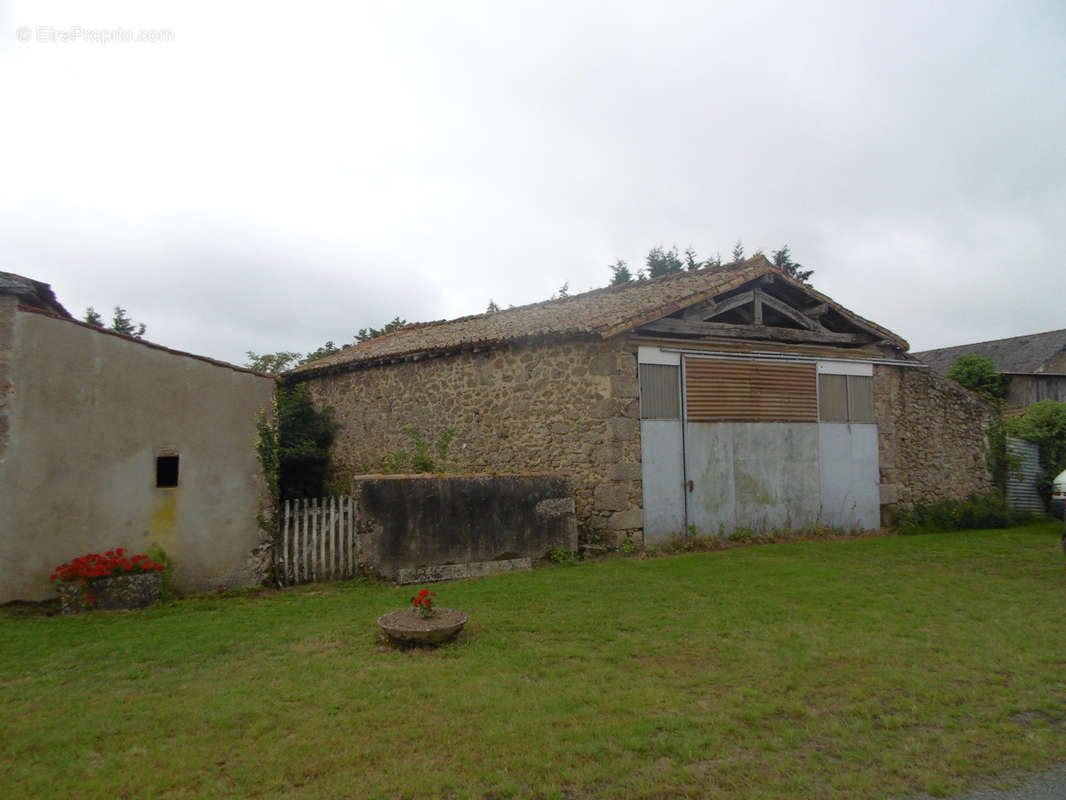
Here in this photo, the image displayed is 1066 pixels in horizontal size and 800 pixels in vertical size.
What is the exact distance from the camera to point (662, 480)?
11.1 m

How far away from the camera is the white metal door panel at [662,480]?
10906 mm

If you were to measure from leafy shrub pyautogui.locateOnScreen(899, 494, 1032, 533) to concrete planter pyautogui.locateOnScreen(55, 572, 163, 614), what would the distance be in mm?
13053

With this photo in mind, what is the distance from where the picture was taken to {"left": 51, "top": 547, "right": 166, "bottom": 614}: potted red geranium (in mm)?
7070

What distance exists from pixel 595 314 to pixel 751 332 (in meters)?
2.86

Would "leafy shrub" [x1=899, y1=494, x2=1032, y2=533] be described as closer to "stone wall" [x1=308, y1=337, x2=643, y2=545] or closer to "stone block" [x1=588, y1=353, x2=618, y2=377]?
"stone wall" [x1=308, y1=337, x2=643, y2=545]

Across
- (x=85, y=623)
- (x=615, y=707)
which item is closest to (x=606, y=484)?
(x=615, y=707)

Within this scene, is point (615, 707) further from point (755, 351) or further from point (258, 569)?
point (755, 351)

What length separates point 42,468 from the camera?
23.9ft

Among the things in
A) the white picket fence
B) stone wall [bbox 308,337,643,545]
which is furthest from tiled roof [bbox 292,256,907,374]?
the white picket fence

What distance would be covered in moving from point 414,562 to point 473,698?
4.21 metres

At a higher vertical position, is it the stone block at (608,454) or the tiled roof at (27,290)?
the tiled roof at (27,290)

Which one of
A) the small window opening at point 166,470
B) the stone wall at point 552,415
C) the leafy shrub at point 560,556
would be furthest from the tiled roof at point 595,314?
the small window opening at point 166,470

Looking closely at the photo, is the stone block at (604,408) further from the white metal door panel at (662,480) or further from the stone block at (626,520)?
the stone block at (626,520)

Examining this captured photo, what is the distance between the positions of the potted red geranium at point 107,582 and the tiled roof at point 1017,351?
Answer: 1296 inches
